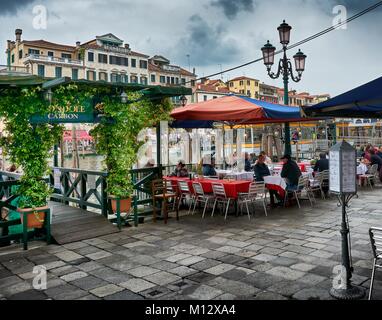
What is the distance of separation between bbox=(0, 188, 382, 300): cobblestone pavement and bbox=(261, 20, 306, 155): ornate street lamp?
4.06m

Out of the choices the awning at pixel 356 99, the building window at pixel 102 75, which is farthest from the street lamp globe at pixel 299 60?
the building window at pixel 102 75

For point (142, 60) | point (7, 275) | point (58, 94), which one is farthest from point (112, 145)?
point (142, 60)

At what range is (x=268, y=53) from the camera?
10.6 metres

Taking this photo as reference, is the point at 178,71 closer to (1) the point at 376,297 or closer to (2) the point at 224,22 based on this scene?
(2) the point at 224,22

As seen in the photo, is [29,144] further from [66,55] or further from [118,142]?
[66,55]

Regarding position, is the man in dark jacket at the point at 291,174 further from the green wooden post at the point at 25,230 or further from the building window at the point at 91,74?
the building window at the point at 91,74

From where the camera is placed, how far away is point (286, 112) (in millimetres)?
8672

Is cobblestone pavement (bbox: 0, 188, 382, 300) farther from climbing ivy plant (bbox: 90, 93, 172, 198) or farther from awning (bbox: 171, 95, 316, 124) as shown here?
awning (bbox: 171, 95, 316, 124)

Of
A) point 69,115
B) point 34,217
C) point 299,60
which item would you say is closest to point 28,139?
point 69,115

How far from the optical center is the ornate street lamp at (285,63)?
10078mm

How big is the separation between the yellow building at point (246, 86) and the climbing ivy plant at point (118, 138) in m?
72.0

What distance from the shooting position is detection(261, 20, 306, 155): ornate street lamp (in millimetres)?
10078

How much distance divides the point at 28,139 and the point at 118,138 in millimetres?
1808
